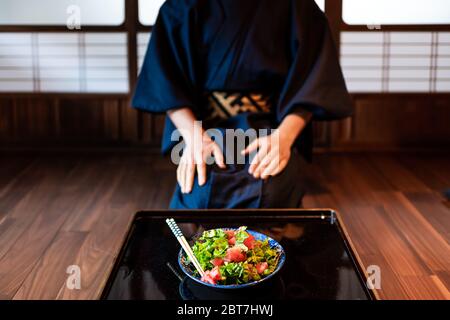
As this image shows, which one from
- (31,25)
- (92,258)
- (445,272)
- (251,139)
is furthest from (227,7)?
(31,25)

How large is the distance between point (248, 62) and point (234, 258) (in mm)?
1130

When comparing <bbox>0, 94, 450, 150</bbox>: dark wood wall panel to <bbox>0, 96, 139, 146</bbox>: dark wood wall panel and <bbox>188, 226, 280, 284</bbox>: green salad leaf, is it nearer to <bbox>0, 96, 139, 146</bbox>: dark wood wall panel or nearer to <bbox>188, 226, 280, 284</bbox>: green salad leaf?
<bbox>0, 96, 139, 146</bbox>: dark wood wall panel

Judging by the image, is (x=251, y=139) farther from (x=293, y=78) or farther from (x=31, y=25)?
(x=31, y=25)

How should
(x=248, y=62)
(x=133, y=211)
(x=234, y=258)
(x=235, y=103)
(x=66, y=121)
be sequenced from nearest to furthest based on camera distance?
(x=234, y=258) → (x=248, y=62) → (x=235, y=103) → (x=133, y=211) → (x=66, y=121)

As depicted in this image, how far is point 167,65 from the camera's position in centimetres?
285

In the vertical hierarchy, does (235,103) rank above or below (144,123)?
above

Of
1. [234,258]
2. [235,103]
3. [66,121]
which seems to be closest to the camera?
[234,258]

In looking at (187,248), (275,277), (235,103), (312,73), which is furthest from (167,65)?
(275,277)

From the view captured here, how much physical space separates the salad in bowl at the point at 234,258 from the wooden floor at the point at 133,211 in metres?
0.91

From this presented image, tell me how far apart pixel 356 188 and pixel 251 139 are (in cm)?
162

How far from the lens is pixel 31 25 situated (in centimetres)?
489

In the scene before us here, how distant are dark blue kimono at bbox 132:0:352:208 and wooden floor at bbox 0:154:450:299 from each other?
0.59m

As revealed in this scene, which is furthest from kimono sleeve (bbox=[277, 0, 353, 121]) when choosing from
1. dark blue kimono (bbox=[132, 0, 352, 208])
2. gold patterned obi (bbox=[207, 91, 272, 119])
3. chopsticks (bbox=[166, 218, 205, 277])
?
chopsticks (bbox=[166, 218, 205, 277])

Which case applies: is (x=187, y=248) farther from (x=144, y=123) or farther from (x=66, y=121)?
(x=66, y=121)
